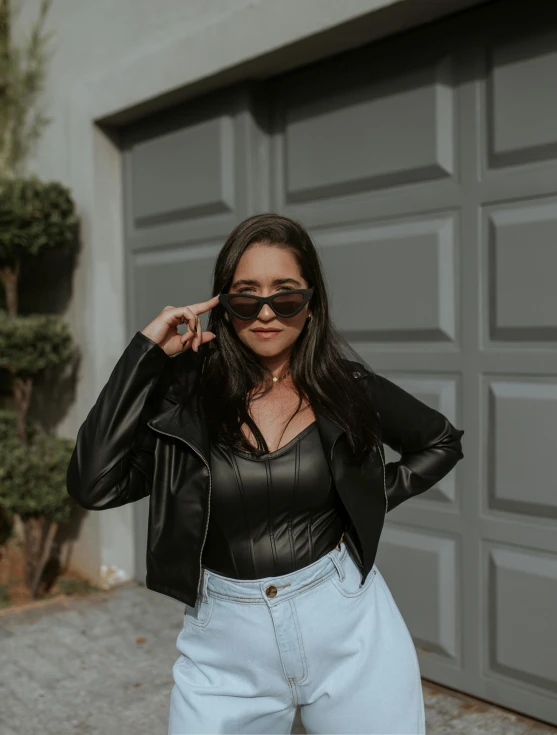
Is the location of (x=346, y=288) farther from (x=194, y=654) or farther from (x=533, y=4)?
(x=194, y=654)

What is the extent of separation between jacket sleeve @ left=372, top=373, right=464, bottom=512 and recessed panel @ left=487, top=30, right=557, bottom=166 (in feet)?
4.70

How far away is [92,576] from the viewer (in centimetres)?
541

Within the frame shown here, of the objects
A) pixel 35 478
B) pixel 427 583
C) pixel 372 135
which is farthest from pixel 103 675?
pixel 372 135

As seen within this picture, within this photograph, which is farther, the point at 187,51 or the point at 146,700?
the point at 187,51

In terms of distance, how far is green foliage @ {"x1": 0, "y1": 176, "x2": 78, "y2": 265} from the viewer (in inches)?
194

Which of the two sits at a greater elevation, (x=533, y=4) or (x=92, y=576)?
(x=533, y=4)

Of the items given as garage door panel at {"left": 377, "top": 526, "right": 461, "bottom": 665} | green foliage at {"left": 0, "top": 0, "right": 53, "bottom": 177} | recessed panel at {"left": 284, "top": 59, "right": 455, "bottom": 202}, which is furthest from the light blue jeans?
green foliage at {"left": 0, "top": 0, "right": 53, "bottom": 177}

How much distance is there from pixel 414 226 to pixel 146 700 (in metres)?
2.44

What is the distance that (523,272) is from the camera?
3.23 m

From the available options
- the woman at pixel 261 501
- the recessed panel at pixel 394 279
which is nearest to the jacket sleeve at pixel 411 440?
the woman at pixel 261 501

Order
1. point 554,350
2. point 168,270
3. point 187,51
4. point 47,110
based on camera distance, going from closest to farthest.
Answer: point 554,350, point 187,51, point 168,270, point 47,110

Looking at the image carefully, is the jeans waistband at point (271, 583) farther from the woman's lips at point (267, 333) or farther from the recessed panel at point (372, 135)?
the recessed panel at point (372, 135)

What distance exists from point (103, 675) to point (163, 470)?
231 centimetres

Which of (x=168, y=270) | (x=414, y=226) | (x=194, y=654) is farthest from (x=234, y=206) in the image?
(x=194, y=654)
